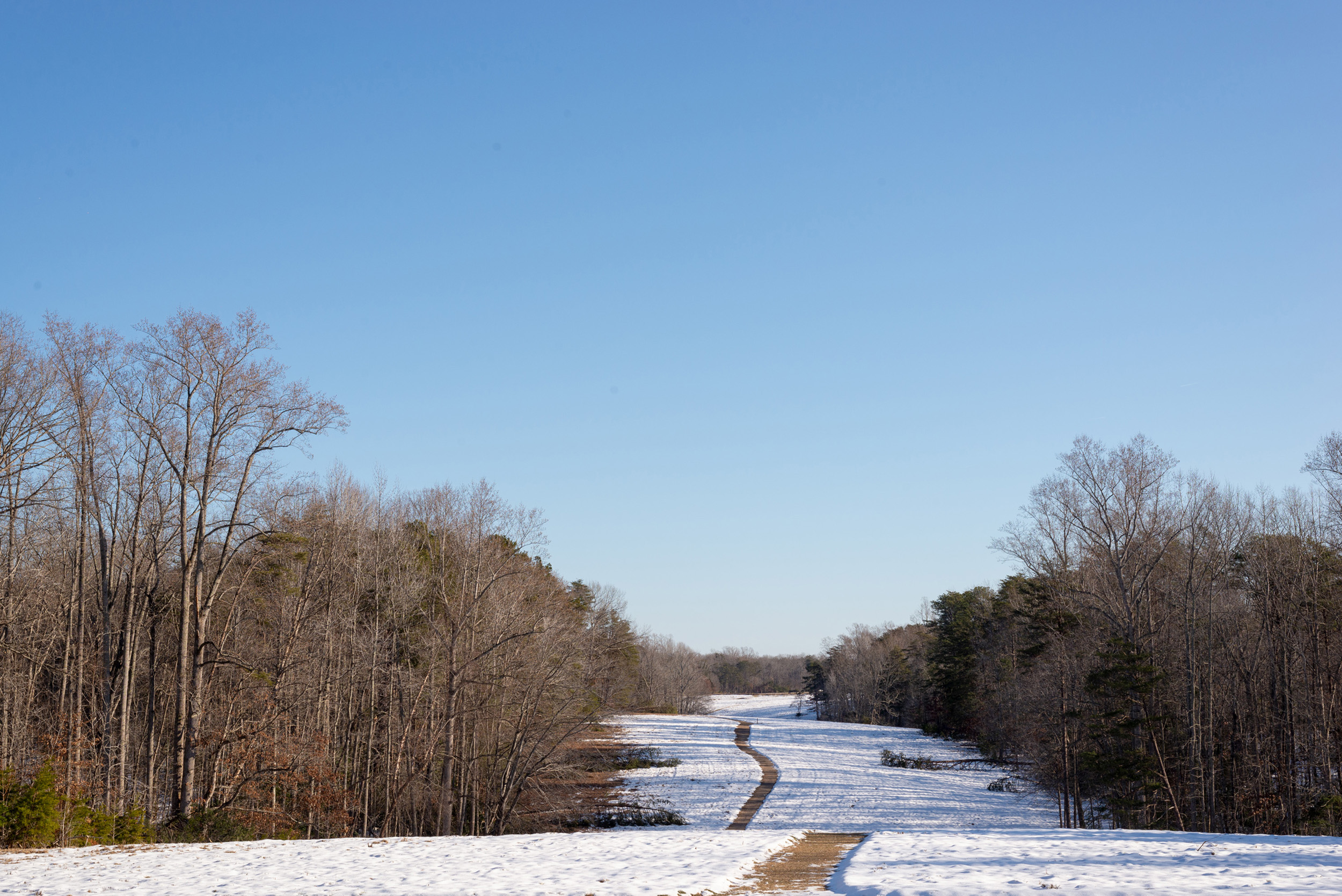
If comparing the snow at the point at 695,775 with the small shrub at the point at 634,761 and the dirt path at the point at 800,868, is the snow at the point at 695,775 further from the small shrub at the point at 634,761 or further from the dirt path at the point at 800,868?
the dirt path at the point at 800,868

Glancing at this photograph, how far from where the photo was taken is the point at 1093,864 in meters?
A: 11.5

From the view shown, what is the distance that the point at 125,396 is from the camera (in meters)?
22.0

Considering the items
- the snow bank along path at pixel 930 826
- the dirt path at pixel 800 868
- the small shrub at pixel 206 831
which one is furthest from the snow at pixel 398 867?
the small shrub at pixel 206 831

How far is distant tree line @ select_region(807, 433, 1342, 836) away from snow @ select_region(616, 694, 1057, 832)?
2992mm

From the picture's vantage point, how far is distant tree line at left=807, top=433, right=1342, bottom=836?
80.1 feet

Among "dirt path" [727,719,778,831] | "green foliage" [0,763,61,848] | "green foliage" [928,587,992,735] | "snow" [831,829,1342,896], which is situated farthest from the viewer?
"green foliage" [928,587,992,735]

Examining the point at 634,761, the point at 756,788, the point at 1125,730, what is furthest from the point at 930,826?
the point at 634,761

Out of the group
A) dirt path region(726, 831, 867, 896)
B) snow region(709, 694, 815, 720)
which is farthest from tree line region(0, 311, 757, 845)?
snow region(709, 694, 815, 720)

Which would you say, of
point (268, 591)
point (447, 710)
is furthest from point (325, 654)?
point (447, 710)

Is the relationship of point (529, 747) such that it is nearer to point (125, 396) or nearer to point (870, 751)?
point (125, 396)

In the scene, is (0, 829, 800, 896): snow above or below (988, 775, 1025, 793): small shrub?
above

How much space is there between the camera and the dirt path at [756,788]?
29.4 metres

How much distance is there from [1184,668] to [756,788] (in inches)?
706

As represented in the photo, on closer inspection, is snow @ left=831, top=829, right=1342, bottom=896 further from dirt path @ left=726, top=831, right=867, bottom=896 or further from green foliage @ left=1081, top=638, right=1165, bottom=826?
green foliage @ left=1081, top=638, right=1165, bottom=826
